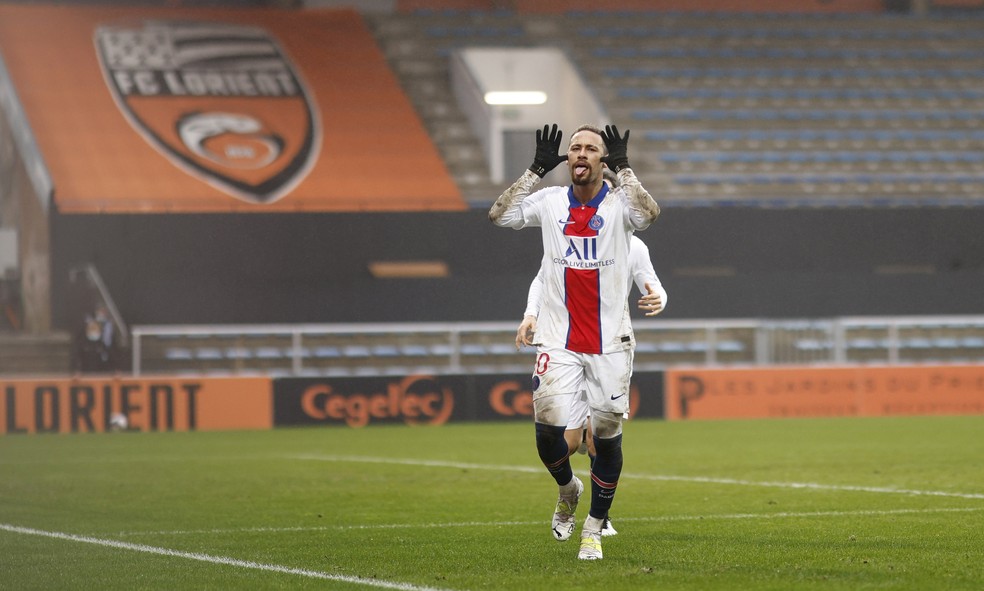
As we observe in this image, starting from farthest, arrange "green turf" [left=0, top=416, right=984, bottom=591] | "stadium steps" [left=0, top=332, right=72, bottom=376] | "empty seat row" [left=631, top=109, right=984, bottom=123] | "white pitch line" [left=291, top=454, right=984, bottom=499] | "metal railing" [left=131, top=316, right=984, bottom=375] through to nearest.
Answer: "empty seat row" [left=631, top=109, right=984, bottom=123]
"stadium steps" [left=0, top=332, right=72, bottom=376]
"metal railing" [left=131, top=316, right=984, bottom=375]
"white pitch line" [left=291, top=454, right=984, bottom=499]
"green turf" [left=0, top=416, right=984, bottom=591]

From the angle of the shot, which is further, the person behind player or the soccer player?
the person behind player

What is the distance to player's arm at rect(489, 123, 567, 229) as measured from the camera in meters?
8.20

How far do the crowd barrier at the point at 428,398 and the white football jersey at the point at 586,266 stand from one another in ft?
55.8

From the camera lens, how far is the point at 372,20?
127 ft

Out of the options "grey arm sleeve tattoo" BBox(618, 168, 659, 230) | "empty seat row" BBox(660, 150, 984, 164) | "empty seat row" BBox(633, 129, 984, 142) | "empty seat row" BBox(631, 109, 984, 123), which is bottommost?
"grey arm sleeve tattoo" BBox(618, 168, 659, 230)

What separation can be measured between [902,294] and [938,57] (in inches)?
429

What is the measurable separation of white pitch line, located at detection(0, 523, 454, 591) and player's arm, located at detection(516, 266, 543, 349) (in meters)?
1.62

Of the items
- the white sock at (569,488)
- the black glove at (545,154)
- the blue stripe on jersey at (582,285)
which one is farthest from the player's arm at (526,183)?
the white sock at (569,488)

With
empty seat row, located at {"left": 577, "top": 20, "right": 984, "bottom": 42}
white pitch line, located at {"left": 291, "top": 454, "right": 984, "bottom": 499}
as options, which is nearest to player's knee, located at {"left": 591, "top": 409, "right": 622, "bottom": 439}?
white pitch line, located at {"left": 291, "top": 454, "right": 984, "bottom": 499}

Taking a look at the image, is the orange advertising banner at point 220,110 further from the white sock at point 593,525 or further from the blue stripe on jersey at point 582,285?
the white sock at point 593,525

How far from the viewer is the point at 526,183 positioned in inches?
326

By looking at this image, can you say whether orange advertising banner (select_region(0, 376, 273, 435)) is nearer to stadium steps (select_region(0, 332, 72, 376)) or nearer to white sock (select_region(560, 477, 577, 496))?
stadium steps (select_region(0, 332, 72, 376))

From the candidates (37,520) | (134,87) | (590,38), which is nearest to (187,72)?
(134,87)

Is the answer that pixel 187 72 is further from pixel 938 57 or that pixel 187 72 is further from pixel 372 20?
pixel 938 57
